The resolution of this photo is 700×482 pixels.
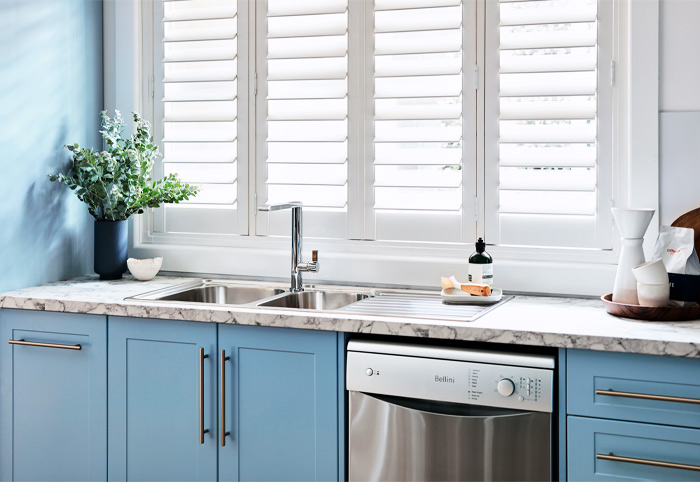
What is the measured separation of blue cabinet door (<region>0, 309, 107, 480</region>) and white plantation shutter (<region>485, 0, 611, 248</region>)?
146cm

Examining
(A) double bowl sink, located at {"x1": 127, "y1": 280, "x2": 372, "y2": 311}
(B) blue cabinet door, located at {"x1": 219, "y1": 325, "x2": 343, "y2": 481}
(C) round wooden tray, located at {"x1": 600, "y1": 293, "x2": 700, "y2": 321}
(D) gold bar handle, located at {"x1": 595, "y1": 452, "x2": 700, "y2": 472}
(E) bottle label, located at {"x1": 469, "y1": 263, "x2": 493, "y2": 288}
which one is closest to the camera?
(D) gold bar handle, located at {"x1": 595, "y1": 452, "x2": 700, "y2": 472}

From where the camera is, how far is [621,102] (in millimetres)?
2430

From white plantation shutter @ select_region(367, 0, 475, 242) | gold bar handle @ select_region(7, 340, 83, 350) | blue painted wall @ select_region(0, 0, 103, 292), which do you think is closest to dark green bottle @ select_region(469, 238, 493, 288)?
white plantation shutter @ select_region(367, 0, 475, 242)

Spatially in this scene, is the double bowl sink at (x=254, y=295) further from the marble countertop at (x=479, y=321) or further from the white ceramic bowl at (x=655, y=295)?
the white ceramic bowl at (x=655, y=295)

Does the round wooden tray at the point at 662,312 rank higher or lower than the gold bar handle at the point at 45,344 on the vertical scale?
higher

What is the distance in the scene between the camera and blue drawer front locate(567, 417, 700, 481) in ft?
6.02

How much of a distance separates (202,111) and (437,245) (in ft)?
3.61

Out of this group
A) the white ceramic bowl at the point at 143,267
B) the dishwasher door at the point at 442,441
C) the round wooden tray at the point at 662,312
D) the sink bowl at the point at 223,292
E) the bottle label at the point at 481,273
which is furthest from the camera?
the white ceramic bowl at the point at 143,267

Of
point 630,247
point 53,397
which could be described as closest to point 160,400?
point 53,397

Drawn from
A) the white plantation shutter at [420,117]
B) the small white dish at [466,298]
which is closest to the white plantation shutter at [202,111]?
the white plantation shutter at [420,117]

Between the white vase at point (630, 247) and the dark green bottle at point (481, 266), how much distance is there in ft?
1.39

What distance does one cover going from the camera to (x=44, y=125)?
274 centimetres

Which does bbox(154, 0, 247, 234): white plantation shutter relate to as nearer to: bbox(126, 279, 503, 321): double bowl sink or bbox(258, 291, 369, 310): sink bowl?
bbox(126, 279, 503, 321): double bowl sink

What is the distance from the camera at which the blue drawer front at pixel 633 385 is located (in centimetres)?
183
